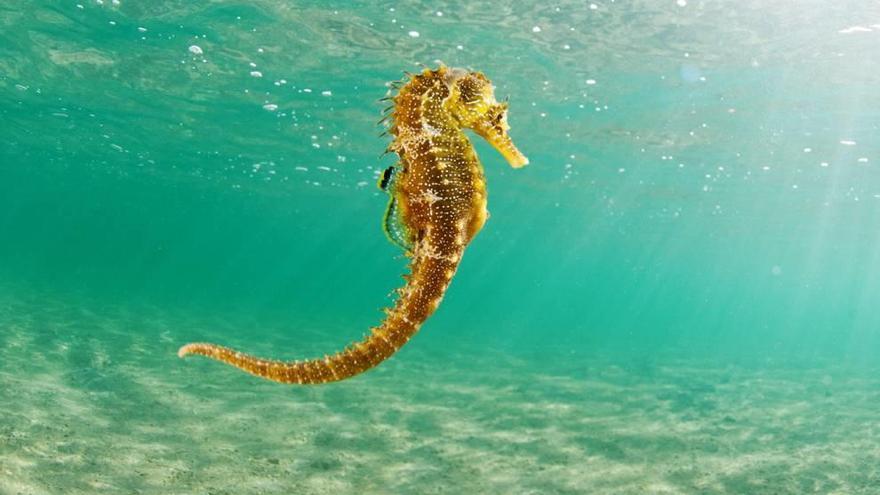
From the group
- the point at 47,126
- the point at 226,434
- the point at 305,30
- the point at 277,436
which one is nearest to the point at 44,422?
the point at 226,434

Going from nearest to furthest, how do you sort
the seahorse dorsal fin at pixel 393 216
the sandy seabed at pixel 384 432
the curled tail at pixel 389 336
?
the curled tail at pixel 389 336 < the seahorse dorsal fin at pixel 393 216 < the sandy seabed at pixel 384 432

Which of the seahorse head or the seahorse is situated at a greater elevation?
the seahorse head

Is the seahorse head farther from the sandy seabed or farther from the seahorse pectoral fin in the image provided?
the sandy seabed

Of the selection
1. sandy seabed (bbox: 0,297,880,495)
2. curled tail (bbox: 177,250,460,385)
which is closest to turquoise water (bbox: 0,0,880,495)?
sandy seabed (bbox: 0,297,880,495)

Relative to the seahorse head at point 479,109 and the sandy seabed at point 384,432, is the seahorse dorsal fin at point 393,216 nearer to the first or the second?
the seahorse head at point 479,109

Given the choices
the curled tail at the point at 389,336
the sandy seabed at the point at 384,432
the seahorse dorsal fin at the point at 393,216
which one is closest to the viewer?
the curled tail at the point at 389,336

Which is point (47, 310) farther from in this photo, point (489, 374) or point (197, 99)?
point (489, 374)

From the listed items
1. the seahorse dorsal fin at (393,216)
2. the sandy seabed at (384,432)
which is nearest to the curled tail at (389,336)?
the seahorse dorsal fin at (393,216)

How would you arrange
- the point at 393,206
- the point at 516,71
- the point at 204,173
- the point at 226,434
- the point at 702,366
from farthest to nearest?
the point at 204,173 < the point at 702,366 < the point at 516,71 < the point at 226,434 < the point at 393,206

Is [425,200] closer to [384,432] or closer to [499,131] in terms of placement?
[499,131]
